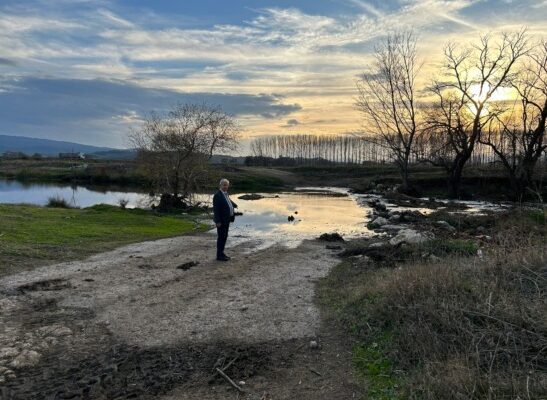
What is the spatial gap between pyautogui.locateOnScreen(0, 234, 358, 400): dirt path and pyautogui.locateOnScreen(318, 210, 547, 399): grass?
1.73ft

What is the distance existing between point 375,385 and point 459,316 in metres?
1.57

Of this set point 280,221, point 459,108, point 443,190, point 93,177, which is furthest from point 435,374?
point 93,177

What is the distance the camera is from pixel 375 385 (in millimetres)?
5781

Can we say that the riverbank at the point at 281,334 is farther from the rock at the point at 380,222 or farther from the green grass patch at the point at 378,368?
the rock at the point at 380,222

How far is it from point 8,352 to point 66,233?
12.5m

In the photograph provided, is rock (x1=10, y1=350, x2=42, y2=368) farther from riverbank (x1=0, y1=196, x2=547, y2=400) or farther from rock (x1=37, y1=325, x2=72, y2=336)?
rock (x1=37, y1=325, x2=72, y2=336)

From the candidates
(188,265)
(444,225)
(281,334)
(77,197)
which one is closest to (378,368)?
(281,334)

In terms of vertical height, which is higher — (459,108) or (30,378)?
(459,108)

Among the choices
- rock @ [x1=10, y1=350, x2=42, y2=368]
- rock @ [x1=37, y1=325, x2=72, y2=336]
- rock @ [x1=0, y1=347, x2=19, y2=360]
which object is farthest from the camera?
rock @ [x1=37, y1=325, x2=72, y2=336]

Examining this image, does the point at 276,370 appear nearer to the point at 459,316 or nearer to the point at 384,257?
the point at 459,316

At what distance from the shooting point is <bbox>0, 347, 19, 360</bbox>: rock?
21.7 ft

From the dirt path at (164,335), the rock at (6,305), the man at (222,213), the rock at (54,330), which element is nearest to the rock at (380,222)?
the man at (222,213)

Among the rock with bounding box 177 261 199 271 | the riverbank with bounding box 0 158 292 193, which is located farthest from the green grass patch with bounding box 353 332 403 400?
the riverbank with bounding box 0 158 292 193

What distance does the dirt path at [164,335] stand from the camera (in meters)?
5.95
